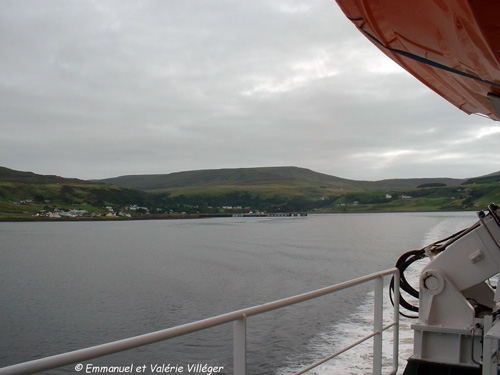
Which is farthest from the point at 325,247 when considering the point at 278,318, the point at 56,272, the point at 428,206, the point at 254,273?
the point at 428,206

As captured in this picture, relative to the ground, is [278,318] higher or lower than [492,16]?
lower

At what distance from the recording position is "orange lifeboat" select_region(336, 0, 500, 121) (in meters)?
1.50

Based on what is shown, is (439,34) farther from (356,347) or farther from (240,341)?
(356,347)

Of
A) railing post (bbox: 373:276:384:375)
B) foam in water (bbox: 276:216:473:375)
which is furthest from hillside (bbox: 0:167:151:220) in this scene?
railing post (bbox: 373:276:384:375)

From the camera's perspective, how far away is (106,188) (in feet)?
443

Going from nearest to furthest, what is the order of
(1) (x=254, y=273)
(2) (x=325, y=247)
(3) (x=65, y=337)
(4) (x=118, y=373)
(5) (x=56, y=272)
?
(4) (x=118, y=373) → (3) (x=65, y=337) → (1) (x=254, y=273) → (5) (x=56, y=272) → (2) (x=325, y=247)

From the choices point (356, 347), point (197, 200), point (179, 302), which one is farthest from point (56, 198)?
point (356, 347)

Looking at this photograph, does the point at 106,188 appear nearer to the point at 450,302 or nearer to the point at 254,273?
the point at 254,273

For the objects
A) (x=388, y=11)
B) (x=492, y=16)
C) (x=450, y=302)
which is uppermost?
(x=388, y=11)

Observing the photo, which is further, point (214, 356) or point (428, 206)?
point (428, 206)

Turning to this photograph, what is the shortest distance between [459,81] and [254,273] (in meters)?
23.2

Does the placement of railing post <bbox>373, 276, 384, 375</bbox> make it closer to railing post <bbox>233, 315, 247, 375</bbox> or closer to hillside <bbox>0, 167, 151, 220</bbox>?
railing post <bbox>233, 315, 247, 375</bbox>

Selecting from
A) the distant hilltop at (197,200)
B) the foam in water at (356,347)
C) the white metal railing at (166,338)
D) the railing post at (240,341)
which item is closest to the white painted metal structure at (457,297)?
the white metal railing at (166,338)

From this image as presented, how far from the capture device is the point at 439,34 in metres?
1.72
